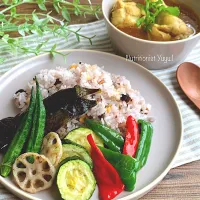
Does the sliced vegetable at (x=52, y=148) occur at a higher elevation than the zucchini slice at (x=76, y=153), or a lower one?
higher

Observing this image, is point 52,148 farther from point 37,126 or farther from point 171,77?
point 171,77

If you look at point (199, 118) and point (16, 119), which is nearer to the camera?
point (16, 119)

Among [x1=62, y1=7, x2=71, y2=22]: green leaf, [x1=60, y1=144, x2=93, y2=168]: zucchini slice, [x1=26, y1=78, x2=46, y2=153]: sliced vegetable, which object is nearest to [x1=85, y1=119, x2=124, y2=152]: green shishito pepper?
[x1=60, y1=144, x2=93, y2=168]: zucchini slice

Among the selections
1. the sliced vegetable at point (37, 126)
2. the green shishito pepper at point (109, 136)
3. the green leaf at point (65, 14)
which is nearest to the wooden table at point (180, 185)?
the green shishito pepper at point (109, 136)

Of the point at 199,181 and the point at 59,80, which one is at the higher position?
the point at 59,80

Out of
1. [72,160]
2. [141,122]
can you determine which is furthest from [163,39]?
[72,160]

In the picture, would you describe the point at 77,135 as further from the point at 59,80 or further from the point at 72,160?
the point at 59,80

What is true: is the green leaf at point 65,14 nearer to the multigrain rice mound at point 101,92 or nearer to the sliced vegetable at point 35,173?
the multigrain rice mound at point 101,92
